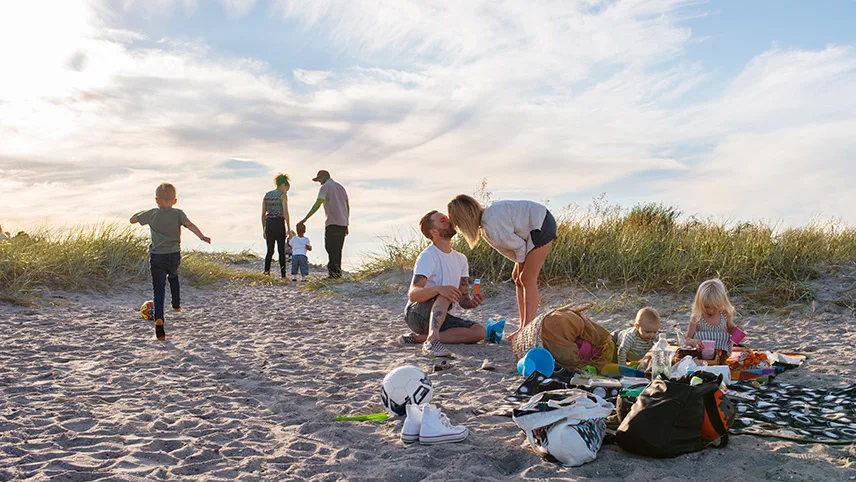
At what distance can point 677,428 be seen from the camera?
3.30m

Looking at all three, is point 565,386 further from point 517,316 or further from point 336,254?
point 336,254

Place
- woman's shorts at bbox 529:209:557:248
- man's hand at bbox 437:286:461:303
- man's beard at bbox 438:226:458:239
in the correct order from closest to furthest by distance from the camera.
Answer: man's hand at bbox 437:286:461:303 → man's beard at bbox 438:226:458:239 → woman's shorts at bbox 529:209:557:248

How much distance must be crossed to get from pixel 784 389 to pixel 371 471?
313 centimetres

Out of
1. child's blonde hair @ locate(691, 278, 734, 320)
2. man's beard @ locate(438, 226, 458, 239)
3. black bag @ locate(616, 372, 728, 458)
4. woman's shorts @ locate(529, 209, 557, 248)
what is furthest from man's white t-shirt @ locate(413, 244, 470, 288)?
black bag @ locate(616, 372, 728, 458)

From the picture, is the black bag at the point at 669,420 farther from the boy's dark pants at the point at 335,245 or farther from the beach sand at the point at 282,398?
the boy's dark pants at the point at 335,245

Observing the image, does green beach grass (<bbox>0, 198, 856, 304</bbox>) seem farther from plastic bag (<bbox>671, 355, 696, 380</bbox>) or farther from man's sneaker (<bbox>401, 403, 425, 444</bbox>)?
man's sneaker (<bbox>401, 403, 425, 444</bbox>)

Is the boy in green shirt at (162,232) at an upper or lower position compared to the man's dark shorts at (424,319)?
upper

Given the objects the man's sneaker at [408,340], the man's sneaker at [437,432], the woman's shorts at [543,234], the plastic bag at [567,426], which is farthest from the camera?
the man's sneaker at [408,340]

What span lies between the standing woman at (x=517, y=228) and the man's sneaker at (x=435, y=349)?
0.68m

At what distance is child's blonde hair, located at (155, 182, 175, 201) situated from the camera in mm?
7246

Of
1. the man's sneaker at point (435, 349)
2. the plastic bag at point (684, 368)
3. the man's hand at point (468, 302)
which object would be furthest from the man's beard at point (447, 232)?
the plastic bag at point (684, 368)

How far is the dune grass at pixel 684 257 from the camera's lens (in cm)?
877

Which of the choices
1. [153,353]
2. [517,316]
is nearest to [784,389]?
[517,316]

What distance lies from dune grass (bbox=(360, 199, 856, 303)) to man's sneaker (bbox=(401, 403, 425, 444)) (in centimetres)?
606
